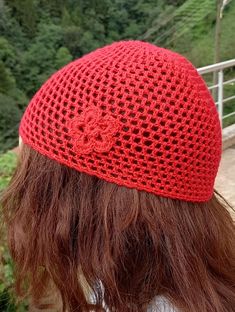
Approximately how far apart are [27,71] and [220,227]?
17576 millimetres

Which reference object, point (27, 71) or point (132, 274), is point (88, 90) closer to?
point (132, 274)

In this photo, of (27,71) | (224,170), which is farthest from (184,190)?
(27,71)

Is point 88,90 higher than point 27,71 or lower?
higher

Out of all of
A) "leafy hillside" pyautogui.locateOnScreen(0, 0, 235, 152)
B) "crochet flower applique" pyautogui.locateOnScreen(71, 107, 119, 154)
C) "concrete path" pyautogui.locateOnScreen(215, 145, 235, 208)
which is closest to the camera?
"crochet flower applique" pyautogui.locateOnScreen(71, 107, 119, 154)

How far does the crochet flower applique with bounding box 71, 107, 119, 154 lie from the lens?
879mm

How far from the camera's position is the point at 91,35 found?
18844 millimetres

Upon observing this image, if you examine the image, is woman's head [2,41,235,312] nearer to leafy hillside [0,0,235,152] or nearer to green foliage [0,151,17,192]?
green foliage [0,151,17,192]

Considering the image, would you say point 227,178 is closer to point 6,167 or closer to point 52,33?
point 6,167

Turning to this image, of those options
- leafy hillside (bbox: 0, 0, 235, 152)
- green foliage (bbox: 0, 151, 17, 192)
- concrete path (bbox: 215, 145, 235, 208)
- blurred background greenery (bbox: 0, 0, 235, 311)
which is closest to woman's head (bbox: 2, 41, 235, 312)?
green foliage (bbox: 0, 151, 17, 192)

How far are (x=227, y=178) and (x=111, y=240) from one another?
135 inches

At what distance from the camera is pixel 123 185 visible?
909mm

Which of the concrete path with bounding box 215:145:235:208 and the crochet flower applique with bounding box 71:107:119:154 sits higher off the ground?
the crochet flower applique with bounding box 71:107:119:154

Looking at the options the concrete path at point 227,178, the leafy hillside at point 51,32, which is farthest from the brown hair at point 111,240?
the leafy hillside at point 51,32

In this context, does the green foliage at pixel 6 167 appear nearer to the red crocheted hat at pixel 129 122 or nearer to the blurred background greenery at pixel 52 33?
the red crocheted hat at pixel 129 122
